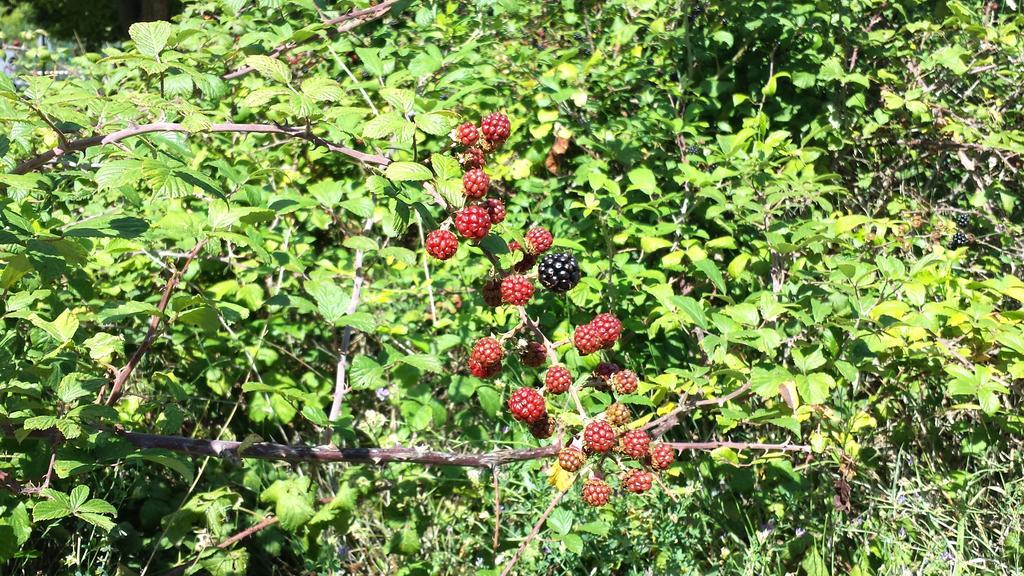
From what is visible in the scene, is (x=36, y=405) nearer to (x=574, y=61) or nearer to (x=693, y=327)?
(x=693, y=327)

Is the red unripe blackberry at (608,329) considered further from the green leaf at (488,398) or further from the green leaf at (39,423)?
the green leaf at (39,423)

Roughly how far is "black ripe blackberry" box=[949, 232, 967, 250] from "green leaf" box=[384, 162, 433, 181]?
248 centimetres

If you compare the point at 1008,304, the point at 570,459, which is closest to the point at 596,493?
the point at 570,459

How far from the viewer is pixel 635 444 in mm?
1646

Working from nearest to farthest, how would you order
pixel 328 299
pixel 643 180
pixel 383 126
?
1. pixel 383 126
2. pixel 328 299
3. pixel 643 180

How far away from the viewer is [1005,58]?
3.43 m

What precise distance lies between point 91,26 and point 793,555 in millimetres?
10919

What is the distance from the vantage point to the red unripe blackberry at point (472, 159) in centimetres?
161

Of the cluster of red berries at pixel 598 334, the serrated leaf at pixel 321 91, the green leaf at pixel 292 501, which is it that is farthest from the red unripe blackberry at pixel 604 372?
the green leaf at pixel 292 501

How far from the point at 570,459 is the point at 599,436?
A: 7 cm

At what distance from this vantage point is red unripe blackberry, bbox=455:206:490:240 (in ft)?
4.96

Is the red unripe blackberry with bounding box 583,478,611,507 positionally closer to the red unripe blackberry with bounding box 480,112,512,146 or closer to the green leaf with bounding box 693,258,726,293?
the red unripe blackberry with bounding box 480,112,512,146

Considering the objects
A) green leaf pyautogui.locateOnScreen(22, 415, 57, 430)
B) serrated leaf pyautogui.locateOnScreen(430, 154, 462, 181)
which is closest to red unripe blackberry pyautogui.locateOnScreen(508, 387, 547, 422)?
serrated leaf pyautogui.locateOnScreen(430, 154, 462, 181)

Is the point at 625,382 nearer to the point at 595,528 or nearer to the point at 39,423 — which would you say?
the point at 595,528
